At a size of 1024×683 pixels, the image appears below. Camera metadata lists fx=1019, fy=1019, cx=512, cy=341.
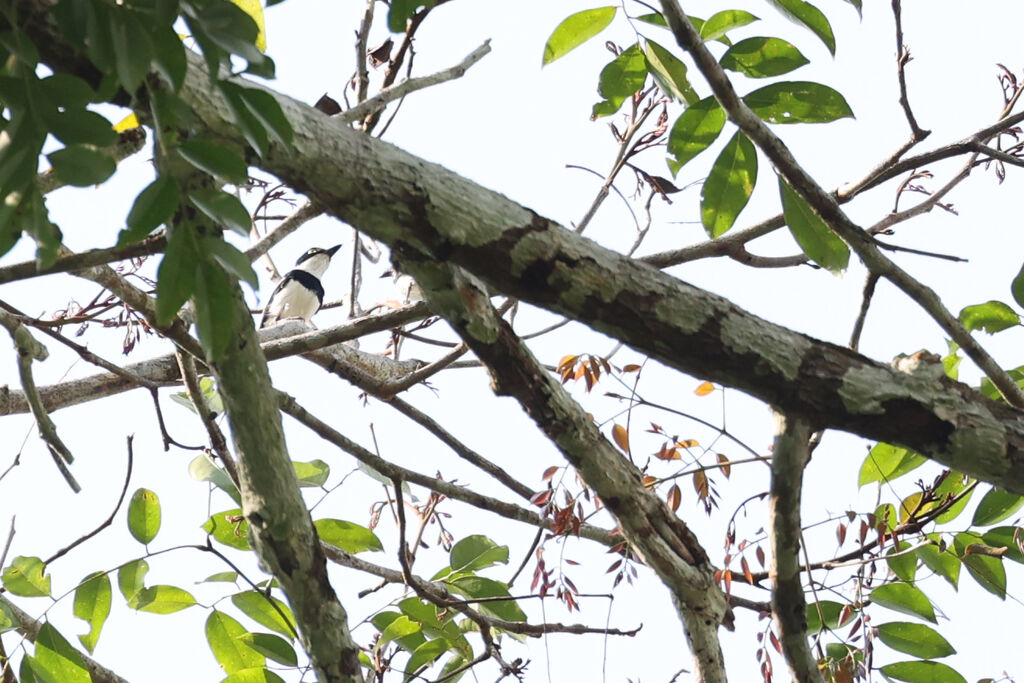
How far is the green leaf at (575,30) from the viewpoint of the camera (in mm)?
2004

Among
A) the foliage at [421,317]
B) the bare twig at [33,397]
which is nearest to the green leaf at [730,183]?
the foliage at [421,317]

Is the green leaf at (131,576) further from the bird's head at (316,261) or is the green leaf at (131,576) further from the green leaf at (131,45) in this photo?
the bird's head at (316,261)

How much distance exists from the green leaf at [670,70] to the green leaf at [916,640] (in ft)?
4.01

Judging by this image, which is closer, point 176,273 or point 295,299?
point 176,273

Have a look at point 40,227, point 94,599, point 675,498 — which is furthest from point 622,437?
point 40,227

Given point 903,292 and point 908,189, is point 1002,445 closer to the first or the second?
point 903,292

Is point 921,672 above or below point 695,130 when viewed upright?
below

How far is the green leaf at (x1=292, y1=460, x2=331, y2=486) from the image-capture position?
277cm

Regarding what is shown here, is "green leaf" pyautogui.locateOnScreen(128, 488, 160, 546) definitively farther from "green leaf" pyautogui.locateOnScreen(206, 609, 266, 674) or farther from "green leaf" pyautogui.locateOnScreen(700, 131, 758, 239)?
"green leaf" pyautogui.locateOnScreen(700, 131, 758, 239)

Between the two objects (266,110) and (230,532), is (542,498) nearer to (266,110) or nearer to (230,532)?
(230,532)

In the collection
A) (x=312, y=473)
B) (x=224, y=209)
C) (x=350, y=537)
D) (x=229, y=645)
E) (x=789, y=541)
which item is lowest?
(x=229, y=645)

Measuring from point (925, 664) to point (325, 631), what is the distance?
1343 millimetres

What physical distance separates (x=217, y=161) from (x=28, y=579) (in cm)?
156

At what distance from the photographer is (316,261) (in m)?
9.07
